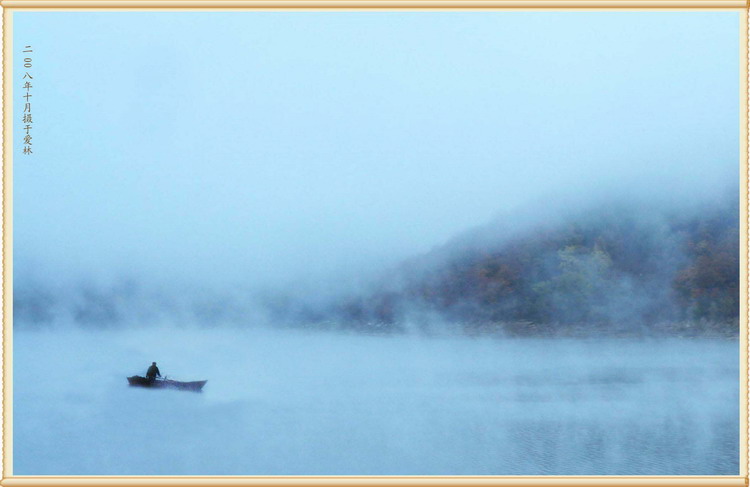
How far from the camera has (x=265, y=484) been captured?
17.0 ft

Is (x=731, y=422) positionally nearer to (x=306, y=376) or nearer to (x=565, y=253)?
(x=306, y=376)

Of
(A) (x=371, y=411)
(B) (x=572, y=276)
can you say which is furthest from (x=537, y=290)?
(A) (x=371, y=411)

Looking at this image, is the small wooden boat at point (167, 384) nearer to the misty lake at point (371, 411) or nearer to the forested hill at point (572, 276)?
the misty lake at point (371, 411)

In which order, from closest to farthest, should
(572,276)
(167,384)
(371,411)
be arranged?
(371,411) → (167,384) → (572,276)

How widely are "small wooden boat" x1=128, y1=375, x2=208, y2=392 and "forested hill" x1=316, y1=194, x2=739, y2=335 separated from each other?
7322mm

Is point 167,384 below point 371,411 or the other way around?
the other way around

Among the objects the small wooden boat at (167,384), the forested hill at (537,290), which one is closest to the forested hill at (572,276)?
the forested hill at (537,290)

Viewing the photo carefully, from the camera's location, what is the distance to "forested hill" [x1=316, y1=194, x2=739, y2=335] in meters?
13.9

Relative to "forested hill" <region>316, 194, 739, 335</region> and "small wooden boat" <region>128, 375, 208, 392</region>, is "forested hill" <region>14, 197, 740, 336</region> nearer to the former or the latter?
"forested hill" <region>316, 194, 739, 335</region>

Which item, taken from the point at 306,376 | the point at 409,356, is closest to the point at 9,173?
the point at 306,376

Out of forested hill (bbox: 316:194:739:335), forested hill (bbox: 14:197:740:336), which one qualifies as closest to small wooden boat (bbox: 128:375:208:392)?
forested hill (bbox: 14:197:740:336)

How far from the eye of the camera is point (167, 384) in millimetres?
9000

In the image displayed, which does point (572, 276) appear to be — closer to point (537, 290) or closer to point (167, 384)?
point (537, 290)

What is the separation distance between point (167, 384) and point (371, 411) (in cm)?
269
